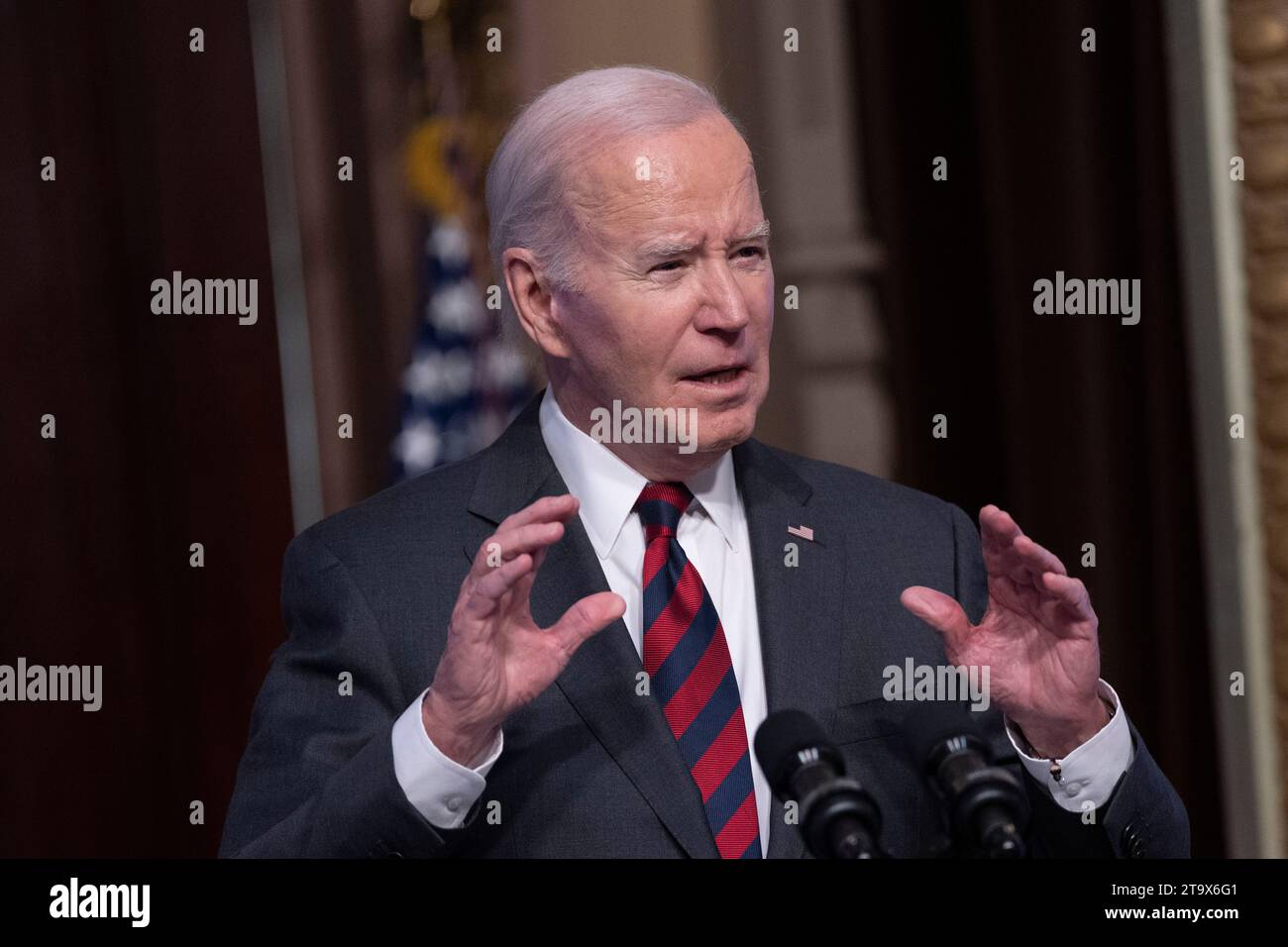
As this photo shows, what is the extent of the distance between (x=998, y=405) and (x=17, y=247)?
206 centimetres

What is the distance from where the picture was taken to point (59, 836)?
299 cm

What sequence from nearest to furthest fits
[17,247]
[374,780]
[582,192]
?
[374,780] → [582,192] → [17,247]

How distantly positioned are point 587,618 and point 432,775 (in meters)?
0.27

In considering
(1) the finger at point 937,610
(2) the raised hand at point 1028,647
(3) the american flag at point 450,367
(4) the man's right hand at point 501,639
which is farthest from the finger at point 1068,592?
(3) the american flag at point 450,367

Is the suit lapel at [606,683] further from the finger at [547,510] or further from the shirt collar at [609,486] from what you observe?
the finger at [547,510]

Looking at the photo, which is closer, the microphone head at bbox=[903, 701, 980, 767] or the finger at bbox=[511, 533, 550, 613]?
the microphone head at bbox=[903, 701, 980, 767]

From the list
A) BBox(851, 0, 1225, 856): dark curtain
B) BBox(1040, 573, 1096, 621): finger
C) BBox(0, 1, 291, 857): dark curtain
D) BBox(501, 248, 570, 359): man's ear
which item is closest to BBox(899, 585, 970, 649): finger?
BBox(1040, 573, 1096, 621): finger

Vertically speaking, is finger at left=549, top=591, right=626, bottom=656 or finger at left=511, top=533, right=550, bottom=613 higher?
finger at left=511, top=533, right=550, bottom=613

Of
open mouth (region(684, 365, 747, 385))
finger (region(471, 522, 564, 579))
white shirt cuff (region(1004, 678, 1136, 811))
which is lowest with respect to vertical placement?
white shirt cuff (region(1004, 678, 1136, 811))

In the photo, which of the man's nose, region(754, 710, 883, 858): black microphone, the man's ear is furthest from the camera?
the man's ear

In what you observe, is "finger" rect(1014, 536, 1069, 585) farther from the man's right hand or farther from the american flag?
the american flag

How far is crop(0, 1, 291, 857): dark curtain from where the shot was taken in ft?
9.69
